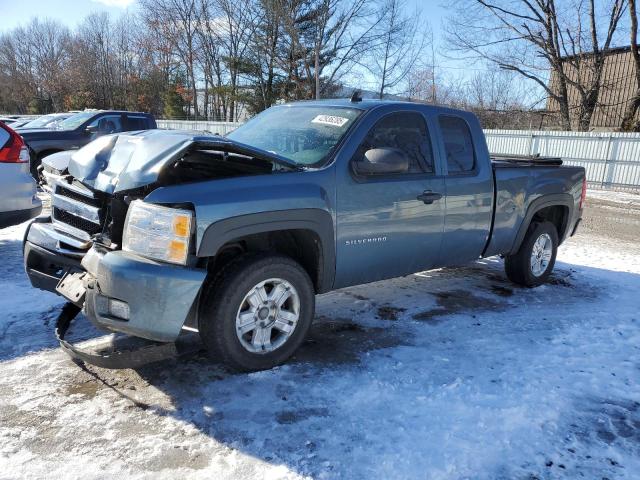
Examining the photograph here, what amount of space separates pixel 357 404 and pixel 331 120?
219 centimetres

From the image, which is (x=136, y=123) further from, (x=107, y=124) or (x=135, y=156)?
(x=135, y=156)

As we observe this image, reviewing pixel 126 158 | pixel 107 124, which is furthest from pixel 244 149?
pixel 107 124

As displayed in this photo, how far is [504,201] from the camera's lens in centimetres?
497

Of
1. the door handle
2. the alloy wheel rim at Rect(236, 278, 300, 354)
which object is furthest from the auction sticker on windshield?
the alloy wheel rim at Rect(236, 278, 300, 354)

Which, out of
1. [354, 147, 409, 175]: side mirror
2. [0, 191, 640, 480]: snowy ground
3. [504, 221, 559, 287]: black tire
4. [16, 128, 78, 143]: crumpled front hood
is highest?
[354, 147, 409, 175]: side mirror

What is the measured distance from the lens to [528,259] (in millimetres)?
5535

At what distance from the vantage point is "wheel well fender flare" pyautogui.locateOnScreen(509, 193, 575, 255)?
17.5 ft

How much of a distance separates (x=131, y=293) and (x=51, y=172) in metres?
1.95

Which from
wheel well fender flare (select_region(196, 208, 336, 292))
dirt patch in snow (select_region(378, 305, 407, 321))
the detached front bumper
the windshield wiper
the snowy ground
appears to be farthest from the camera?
dirt patch in snow (select_region(378, 305, 407, 321))

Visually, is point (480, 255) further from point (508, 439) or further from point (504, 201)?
point (508, 439)

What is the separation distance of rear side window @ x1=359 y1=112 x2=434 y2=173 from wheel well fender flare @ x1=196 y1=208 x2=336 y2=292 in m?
0.80

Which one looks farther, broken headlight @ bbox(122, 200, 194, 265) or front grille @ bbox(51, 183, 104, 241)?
front grille @ bbox(51, 183, 104, 241)

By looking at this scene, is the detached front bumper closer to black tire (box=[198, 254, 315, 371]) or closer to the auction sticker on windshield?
black tire (box=[198, 254, 315, 371])

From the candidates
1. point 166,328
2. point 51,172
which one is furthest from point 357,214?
point 51,172
